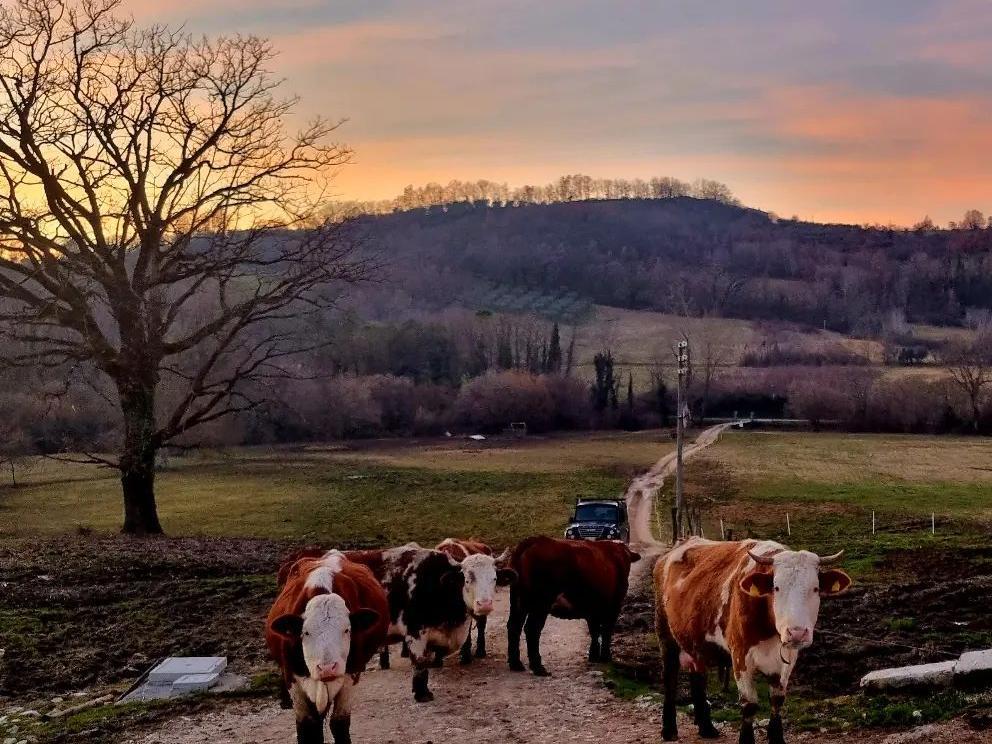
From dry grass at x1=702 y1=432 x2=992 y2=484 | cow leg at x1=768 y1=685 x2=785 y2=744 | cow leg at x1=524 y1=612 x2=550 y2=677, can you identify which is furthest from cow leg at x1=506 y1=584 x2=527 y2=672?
dry grass at x1=702 y1=432 x2=992 y2=484

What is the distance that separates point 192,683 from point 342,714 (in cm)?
445

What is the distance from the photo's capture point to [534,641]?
531 inches

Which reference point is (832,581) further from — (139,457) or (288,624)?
(139,457)

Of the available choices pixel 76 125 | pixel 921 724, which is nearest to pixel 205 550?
pixel 76 125

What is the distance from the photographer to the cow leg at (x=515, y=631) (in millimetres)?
13555

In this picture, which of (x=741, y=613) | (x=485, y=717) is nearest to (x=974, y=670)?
(x=741, y=613)

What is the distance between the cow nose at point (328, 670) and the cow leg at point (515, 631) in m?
5.16

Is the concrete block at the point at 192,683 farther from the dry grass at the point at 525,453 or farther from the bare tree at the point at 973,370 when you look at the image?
the bare tree at the point at 973,370

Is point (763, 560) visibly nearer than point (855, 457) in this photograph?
Yes

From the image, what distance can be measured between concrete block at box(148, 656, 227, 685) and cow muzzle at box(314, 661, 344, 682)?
522 centimetres

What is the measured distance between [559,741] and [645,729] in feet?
3.14

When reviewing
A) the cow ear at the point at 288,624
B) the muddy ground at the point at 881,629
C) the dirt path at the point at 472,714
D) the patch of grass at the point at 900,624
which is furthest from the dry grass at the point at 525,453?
the cow ear at the point at 288,624

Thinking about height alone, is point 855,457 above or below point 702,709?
below

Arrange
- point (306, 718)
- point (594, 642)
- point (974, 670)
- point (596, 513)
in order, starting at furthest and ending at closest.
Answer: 1. point (596, 513)
2. point (594, 642)
3. point (974, 670)
4. point (306, 718)
